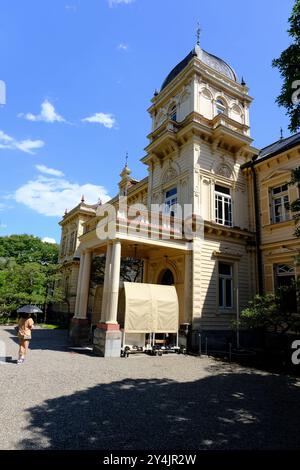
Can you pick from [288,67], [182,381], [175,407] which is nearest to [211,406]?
[175,407]

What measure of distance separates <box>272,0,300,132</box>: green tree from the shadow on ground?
7.01m

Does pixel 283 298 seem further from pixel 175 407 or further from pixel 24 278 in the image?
pixel 24 278

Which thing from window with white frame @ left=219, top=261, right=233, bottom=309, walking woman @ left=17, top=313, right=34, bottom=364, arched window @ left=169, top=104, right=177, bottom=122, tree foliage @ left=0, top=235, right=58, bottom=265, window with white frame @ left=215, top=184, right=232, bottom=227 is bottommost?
walking woman @ left=17, top=313, right=34, bottom=364

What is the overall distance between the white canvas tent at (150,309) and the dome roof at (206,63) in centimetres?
1457

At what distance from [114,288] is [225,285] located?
22.5 feet

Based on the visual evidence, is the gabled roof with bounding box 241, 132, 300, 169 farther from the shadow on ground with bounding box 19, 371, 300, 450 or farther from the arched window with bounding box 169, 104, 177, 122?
the shadow on ground with bounding box 19, 371, 300, 450

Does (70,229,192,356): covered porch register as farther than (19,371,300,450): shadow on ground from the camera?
Yes

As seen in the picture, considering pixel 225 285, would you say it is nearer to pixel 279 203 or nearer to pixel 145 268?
pixel 145 268

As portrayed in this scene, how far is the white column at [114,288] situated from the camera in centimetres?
1203

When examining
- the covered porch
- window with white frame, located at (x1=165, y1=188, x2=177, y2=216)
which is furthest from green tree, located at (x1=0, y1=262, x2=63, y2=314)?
window with white frame, located at (x1=165, y1=188, x2=177, y2=216)

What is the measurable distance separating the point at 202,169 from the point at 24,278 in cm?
1888

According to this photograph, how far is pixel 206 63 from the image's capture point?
736 inches

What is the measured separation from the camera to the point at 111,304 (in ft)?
39.6

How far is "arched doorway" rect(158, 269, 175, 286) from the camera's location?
16844 millimetres
